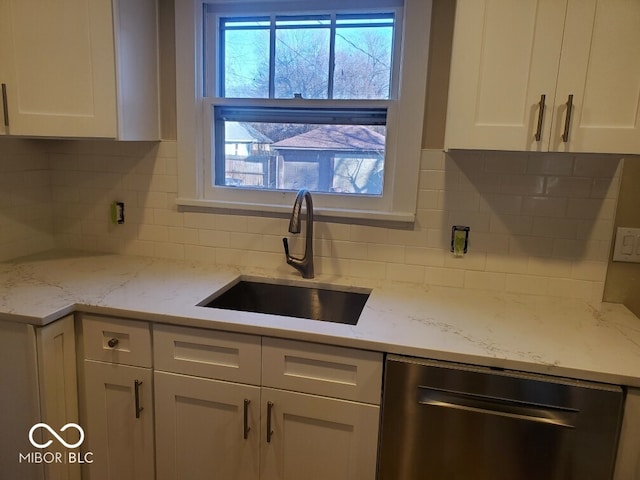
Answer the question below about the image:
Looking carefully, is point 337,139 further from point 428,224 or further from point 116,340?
point 116,340

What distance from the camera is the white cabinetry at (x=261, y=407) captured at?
4.73 feet

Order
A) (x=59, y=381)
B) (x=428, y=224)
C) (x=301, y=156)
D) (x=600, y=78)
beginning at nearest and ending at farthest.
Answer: (x=600, y=78)
(x=59, y=381)
(x=428, y=224)
(x=301, y=156)

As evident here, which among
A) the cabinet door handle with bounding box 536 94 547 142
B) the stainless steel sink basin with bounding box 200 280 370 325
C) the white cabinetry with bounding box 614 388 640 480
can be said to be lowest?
the white cabinetry with bounding box 614 388 640 480

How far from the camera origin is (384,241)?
6.47ft

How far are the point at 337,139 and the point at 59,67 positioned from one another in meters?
1.08

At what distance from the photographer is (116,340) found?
1605mm

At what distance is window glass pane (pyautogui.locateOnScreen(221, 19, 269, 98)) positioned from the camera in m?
2.04

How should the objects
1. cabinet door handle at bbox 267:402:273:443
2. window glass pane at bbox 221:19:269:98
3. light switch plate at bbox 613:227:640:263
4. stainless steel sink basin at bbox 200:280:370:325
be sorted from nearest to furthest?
cabinet door handle at bbox 267:402:273:443
light switch plate at bbox 613:227:640:263
stainless steel sink basin at bbox 200:280:370:325
window glass pane at bbox 221:19:269:98

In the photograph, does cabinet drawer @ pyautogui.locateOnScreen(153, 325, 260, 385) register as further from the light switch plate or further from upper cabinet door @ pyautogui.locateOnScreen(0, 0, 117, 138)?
the light switch plate

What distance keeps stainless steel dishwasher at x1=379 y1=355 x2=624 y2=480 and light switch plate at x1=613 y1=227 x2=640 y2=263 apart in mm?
675

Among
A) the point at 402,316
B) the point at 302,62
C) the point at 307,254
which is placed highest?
the point at 302,62

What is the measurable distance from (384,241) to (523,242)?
21.0 inches

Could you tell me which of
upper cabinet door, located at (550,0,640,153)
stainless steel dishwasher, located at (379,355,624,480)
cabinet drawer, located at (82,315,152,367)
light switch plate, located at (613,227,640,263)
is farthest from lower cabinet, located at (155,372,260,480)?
light switch plate, located at (613,227,640,263)

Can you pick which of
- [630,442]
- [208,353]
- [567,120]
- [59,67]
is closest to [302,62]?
[59,67]
